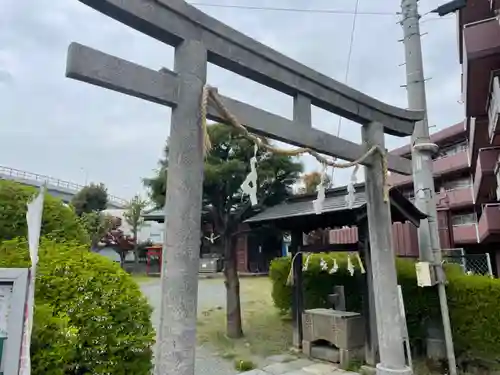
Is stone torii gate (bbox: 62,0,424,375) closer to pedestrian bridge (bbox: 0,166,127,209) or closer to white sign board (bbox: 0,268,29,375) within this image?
white sign board (bbox: 0,268,29,375)

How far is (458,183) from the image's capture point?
19.0m

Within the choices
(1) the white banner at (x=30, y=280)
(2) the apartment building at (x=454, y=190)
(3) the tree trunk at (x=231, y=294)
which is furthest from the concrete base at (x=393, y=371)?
(2) the apartment building at (x=454, y=190)

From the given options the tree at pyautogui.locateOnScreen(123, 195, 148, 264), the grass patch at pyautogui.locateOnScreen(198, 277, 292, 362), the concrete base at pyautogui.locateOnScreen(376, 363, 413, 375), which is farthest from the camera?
the tree at pyautogui.locateOnScreen(123, 195, 148, 264)

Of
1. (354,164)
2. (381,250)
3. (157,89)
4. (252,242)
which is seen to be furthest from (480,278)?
(252,242)

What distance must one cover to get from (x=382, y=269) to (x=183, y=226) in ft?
9.21

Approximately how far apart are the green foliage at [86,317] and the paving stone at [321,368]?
3.54 metres

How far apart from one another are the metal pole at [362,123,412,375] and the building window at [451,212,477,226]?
52.2ft

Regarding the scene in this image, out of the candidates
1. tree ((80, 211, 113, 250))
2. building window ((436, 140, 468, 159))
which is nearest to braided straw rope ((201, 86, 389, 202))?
tree ((80, 211, 113, 250))

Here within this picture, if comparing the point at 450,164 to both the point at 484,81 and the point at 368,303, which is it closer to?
the point at 484,81

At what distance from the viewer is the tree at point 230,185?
24.4ft

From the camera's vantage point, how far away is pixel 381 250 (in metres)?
4.20

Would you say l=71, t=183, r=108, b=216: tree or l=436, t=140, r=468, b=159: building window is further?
l=71, t=183, r=108, b=216: tree

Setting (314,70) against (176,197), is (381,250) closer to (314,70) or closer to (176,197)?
(314,70)

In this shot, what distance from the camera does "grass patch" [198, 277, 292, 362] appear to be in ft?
21.4
